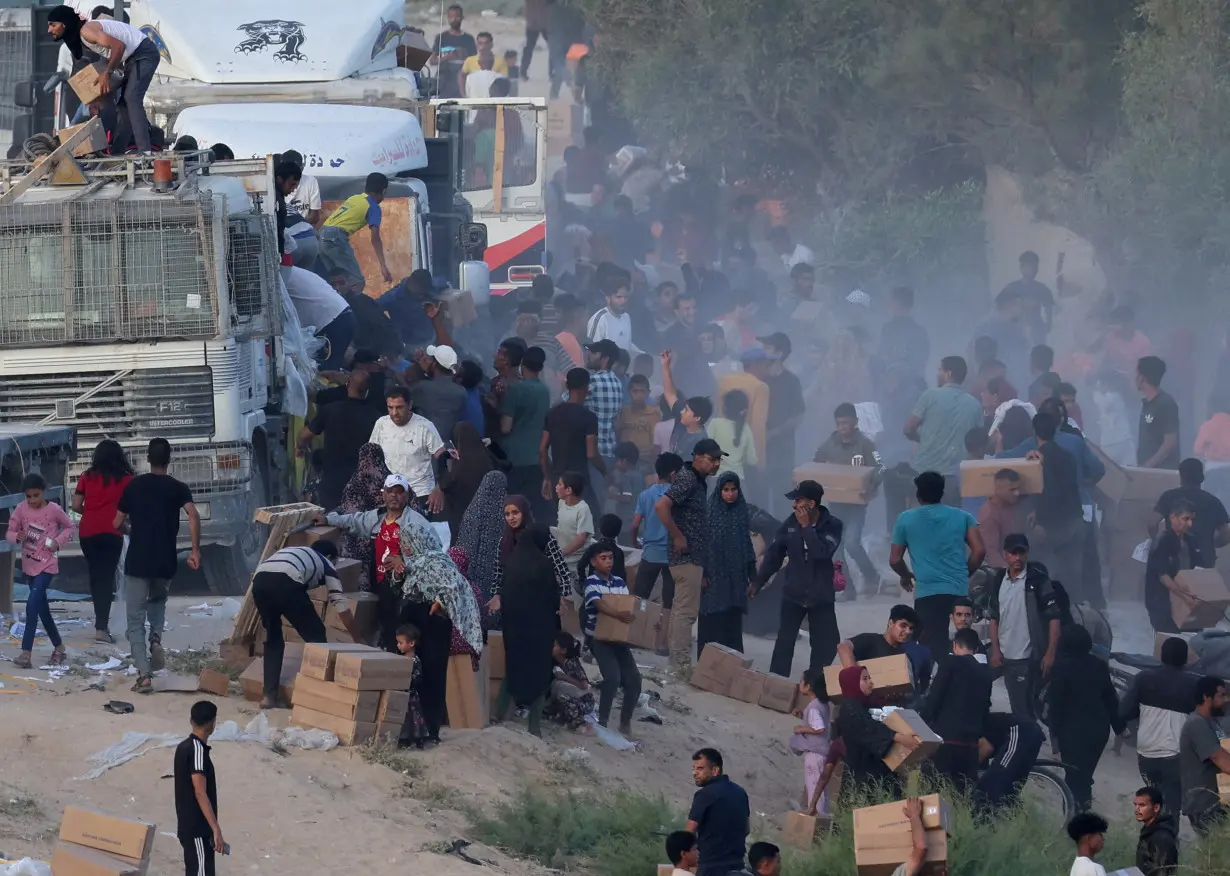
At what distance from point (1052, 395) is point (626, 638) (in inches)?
262

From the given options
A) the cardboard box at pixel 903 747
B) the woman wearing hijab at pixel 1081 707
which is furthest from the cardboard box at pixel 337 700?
the woman wearing hijab at pixel 1081 707

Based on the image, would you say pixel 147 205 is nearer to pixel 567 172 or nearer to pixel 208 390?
pixel 208 390

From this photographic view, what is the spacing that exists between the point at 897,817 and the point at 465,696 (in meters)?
3.24

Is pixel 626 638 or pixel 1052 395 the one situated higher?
pixel 1052 395

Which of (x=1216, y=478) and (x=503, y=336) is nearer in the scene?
(x=1216, y=478)

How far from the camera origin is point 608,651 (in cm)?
1364

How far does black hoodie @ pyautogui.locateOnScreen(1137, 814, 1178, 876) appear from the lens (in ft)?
36.3

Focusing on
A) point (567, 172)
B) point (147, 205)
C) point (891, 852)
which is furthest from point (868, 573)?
point (567, 172)

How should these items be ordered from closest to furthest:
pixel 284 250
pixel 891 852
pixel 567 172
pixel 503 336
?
1. pixel 891 852
2. pixel 284 250
3. pixel 503 336
4. pixel 567 172

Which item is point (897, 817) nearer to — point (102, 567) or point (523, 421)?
point (102, 567)

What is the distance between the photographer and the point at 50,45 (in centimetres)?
2130

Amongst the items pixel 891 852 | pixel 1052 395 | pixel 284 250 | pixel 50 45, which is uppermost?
pixel 50 45

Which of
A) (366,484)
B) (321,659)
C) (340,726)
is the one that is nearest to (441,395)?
(366,484)

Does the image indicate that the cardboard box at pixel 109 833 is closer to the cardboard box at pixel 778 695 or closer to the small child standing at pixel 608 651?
the small child standing at pixel 608 651
